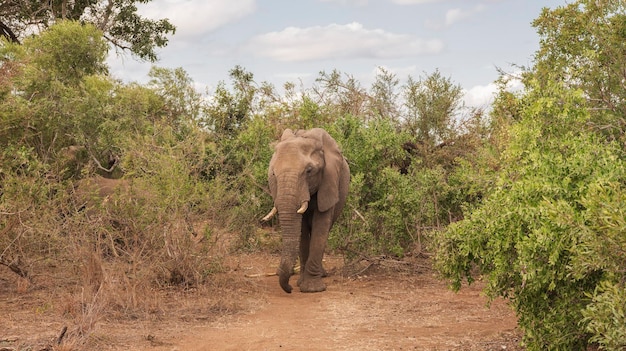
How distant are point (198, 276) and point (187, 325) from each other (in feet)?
4.54

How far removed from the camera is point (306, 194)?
1138cm

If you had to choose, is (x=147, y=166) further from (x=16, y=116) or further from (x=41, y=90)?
(x=41, y=90)

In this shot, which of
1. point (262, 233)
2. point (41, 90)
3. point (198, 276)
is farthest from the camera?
point (262, 233)

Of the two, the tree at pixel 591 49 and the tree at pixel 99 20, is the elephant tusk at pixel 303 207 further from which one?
the tree at pixel 99 20

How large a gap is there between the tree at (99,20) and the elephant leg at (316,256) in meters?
13.2

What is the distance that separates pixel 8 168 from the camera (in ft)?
36.5

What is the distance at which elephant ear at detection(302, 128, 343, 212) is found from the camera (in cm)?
1191

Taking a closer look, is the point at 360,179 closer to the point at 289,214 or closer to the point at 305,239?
the point at 305,239

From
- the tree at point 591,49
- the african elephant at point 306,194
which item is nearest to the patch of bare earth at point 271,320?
the african elephant at point 306,194

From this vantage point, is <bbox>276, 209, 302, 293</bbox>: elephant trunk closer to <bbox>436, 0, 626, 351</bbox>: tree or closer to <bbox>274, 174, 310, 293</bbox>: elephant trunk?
<bbox>274, 174, 310, 293</bbox>: elephant trunk

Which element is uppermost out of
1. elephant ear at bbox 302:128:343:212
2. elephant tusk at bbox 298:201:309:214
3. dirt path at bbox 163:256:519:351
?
elephant ear at bbox 302:128:343:212

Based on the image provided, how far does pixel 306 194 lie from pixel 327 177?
73cm

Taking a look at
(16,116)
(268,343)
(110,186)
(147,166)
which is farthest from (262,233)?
(268,343)

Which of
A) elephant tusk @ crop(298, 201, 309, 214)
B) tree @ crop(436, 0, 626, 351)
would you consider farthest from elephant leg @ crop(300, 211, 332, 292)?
tree @ crop(436, 0, 626, 351)
